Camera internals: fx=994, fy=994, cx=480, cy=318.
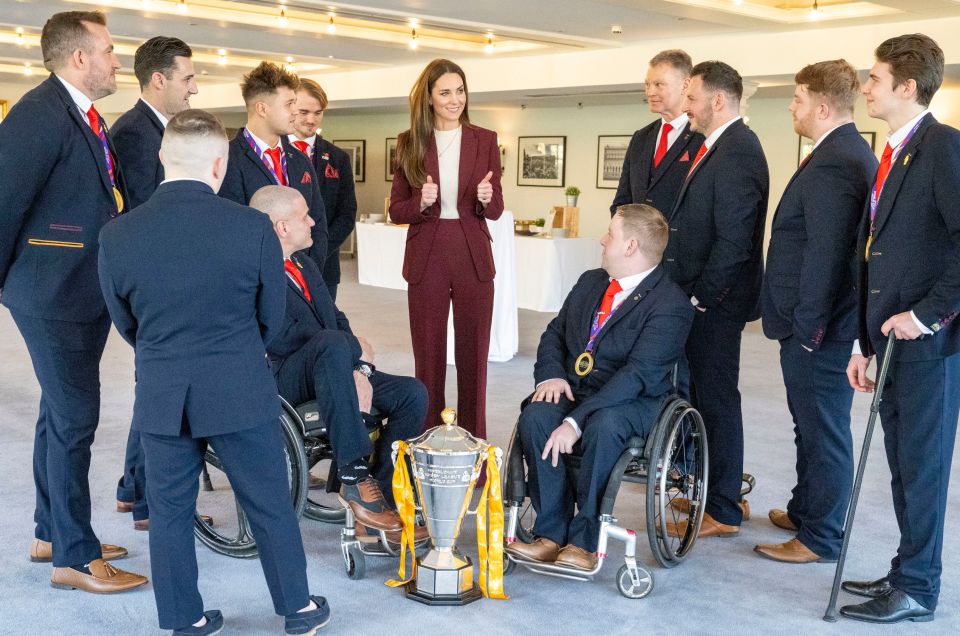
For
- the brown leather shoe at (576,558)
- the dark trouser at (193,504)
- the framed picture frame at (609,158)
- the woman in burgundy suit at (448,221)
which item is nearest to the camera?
the dark trouser at (193,504)

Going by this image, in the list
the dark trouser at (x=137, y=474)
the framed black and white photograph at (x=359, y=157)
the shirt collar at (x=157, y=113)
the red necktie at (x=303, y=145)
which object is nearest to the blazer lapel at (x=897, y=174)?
the shirt collar at (x=157, y=113)

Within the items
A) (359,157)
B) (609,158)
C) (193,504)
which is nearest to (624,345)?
(193,504)

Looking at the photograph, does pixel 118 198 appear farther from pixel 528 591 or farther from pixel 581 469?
pixel 528 591

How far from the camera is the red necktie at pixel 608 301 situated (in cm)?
339

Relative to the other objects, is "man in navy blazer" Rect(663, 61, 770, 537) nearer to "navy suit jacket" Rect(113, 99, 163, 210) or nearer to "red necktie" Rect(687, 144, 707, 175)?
"red necktie" Rect(687, 144, 707, 175)

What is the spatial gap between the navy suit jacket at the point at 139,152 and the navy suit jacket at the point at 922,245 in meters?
2.31

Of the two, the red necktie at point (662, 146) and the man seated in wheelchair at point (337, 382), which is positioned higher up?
the red necktie at point (662, 146)

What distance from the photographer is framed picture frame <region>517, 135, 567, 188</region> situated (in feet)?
52.1

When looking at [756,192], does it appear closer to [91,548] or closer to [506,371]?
[91,548]

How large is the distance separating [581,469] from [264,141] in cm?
173

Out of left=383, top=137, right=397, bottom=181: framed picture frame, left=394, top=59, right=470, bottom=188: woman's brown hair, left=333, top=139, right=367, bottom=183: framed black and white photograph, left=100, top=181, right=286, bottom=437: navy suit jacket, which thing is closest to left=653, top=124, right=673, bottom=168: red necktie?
left=394, top=59, right=470, bottom=188: woman's brown hair

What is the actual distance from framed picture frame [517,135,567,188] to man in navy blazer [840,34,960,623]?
1313 cm

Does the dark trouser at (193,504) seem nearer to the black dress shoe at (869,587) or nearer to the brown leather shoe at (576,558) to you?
the brown leather shoe at (576,558)

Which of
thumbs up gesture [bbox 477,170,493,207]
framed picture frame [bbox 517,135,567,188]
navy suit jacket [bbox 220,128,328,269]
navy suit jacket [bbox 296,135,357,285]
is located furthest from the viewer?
framed picture frame [bbox 517,135,567,188]
